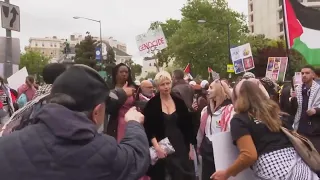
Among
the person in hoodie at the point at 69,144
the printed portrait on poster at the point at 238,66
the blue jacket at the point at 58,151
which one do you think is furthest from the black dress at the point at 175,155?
the printed portrait on poster at the point at 238,66

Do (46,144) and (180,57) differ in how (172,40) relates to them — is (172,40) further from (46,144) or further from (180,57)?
(46,144)

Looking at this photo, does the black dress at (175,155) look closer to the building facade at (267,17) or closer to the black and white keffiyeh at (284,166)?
the black and white keffiyeh at (284,166)

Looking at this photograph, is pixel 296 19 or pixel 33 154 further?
pixel 296 19

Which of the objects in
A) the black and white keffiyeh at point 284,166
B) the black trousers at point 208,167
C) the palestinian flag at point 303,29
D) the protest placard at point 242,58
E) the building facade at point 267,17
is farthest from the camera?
the building facade at point 267,17

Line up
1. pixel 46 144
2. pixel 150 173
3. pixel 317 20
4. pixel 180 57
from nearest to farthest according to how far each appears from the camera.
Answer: pixel 46 144 < pixel 150 173 < pixel 317 20 < pixel 180 57

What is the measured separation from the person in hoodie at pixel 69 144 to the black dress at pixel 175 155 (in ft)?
10.2

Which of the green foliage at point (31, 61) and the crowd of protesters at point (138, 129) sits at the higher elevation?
the green foliage at point (31, 61)

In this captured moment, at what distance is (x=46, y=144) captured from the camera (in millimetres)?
1915

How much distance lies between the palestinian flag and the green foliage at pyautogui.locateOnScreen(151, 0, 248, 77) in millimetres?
45278

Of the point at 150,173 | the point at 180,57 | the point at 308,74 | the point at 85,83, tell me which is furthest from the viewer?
the point at 180,57

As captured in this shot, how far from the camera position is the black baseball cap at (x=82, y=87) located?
204cm

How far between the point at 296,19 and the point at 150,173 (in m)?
4.24

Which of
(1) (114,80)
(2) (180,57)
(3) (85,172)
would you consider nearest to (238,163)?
(3) (85,172)

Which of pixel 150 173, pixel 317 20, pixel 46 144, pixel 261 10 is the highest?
pixel 261 10
